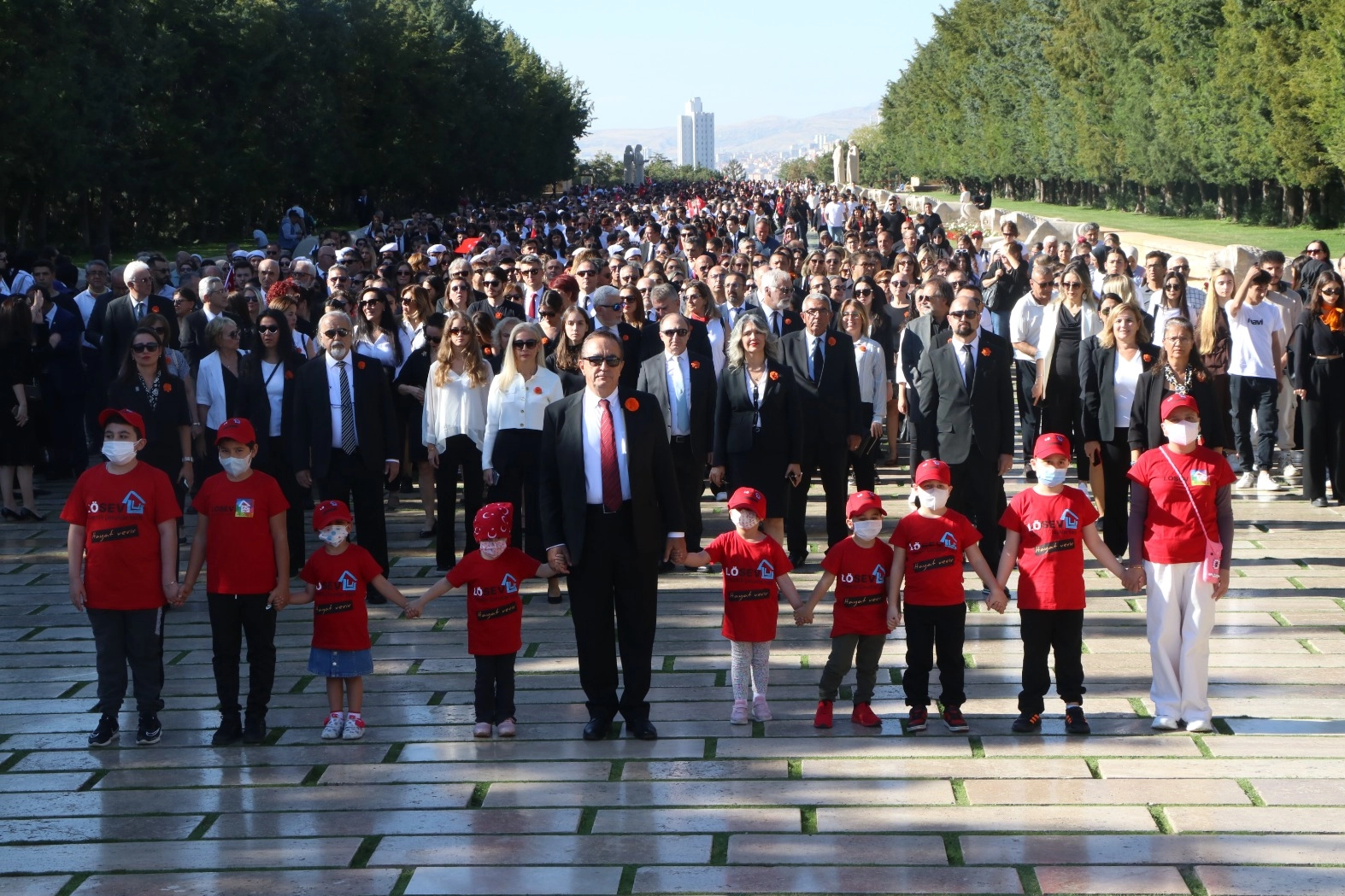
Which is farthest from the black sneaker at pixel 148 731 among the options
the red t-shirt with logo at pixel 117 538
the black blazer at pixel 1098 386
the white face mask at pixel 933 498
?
the black blazer at pixel 1098 386

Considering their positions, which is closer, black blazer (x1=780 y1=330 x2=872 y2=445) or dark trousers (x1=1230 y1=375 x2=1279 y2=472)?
black blazer (x1=780 y1=330 x2=872 y2=445)

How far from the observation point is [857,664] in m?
7.32

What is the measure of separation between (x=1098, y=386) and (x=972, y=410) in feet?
4.42

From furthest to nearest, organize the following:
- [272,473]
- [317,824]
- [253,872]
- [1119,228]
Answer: [1119,228], [272,473], [317,824], [253,872]

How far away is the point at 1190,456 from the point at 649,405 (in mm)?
2491

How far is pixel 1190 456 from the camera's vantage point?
7359 mm

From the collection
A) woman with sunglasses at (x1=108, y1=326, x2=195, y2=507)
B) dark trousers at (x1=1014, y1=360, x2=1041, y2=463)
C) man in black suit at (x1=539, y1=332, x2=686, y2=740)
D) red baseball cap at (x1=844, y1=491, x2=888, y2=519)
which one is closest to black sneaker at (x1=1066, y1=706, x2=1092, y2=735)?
red baseball cap at (x1=844, y1=491, x2=888, y2=519)

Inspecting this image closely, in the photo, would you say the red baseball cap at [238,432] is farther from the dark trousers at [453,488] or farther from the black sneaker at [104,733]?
the dark trousers at [453,488]

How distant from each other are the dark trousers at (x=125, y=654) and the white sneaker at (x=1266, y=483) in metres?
9.00

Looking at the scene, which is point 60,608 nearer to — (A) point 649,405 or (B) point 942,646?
(A) point 649,405

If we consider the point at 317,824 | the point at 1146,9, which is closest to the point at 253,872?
the point at 317,824

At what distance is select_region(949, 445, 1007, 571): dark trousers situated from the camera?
31.0 feet

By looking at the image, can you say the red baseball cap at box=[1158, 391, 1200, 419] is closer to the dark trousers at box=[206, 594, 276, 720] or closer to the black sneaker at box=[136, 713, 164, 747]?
the dark trousers at box=[206, 594, 276, 720]

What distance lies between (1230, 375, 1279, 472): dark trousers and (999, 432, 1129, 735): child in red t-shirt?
244 inches
